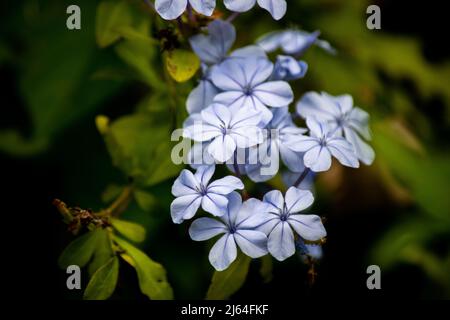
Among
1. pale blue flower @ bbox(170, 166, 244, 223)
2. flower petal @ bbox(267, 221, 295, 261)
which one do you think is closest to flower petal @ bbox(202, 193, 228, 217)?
pale blue flower @ bbox(170, 166, 244, 223)

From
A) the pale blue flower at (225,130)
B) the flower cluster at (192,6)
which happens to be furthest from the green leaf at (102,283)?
the flower cluster at (192,6)

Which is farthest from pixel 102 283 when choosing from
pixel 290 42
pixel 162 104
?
pixel 290 42

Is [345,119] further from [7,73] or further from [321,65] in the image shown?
[7,73]

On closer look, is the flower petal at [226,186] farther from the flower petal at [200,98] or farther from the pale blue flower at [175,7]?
the pale blue flower at [175,7]

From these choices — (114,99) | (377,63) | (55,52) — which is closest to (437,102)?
(377,63)

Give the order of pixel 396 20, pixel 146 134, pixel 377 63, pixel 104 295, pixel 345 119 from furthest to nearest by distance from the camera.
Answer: pixel 396 20, pixel 377 63, pixel 146 134, pixel 345 119, pixel 104 295
